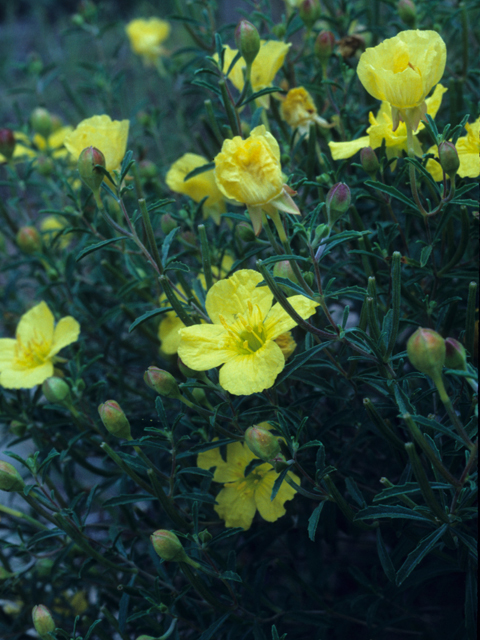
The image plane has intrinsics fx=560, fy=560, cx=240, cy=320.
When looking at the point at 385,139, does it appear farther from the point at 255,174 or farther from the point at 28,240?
the point at 28,240

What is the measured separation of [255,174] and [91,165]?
0.41m

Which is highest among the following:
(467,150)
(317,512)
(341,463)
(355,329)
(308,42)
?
(308,42)

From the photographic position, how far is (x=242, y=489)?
1.42 metres

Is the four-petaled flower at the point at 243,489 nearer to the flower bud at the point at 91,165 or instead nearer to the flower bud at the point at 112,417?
the flower bud at the point at 112,417

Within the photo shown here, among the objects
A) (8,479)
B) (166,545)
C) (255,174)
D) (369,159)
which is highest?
(255,174)

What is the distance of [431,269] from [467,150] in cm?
29

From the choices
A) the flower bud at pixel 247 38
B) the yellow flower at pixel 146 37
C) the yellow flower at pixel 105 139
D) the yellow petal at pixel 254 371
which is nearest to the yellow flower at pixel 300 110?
the flower bud at pixel 247 38

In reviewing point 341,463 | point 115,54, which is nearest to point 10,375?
point 341,463

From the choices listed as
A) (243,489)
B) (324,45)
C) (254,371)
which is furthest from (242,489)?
(324,45)

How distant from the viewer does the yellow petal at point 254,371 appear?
112 centimetres

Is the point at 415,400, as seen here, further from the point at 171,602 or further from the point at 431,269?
the point at 171,602

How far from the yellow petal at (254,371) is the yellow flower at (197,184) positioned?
638 millimetres

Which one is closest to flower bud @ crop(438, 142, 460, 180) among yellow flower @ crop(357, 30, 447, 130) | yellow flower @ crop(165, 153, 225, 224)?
yellow flower @ crop(357, 30, 447, 130)

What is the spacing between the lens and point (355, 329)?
111 cm
